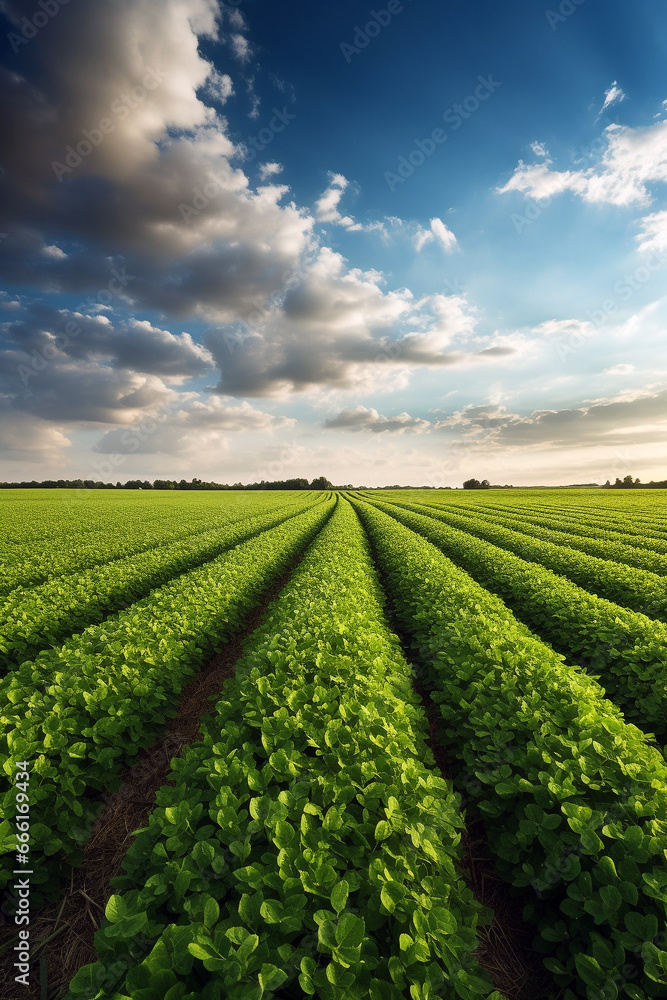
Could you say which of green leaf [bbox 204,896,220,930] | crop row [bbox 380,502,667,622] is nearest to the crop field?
green leaf [bbox 204,896,220,930]

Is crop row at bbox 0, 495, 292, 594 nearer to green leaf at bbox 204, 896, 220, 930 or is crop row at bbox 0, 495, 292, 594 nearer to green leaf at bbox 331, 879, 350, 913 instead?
green leaf at bbox 204, 896, 220, 930

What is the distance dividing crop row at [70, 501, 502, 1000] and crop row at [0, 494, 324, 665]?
20.2 feet

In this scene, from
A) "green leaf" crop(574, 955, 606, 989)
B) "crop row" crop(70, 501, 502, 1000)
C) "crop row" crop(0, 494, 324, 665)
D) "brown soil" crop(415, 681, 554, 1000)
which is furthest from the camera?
"crop row" crop(0, 494, 324, 665)

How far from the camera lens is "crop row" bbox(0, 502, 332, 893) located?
388 centimetres

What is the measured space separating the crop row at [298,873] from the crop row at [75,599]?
20.2ft

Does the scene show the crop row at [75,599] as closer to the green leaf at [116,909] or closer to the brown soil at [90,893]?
the brown soil at [90,893]

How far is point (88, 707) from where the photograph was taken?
4648mm

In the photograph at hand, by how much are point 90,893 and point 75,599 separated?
694cm

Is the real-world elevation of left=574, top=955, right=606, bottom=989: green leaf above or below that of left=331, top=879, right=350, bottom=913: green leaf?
below

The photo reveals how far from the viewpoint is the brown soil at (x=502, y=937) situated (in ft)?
10.6

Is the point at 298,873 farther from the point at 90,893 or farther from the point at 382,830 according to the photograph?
the point at 90,893

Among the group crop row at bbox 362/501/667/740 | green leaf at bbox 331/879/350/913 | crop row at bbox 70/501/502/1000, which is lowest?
crop row at bbox 362/501/667/740

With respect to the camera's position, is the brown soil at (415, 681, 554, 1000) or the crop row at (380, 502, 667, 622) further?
the crop row at (380, 502, 667, 622)

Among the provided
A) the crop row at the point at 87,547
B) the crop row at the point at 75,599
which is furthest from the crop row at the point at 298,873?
the crop row at the point at 87,547
